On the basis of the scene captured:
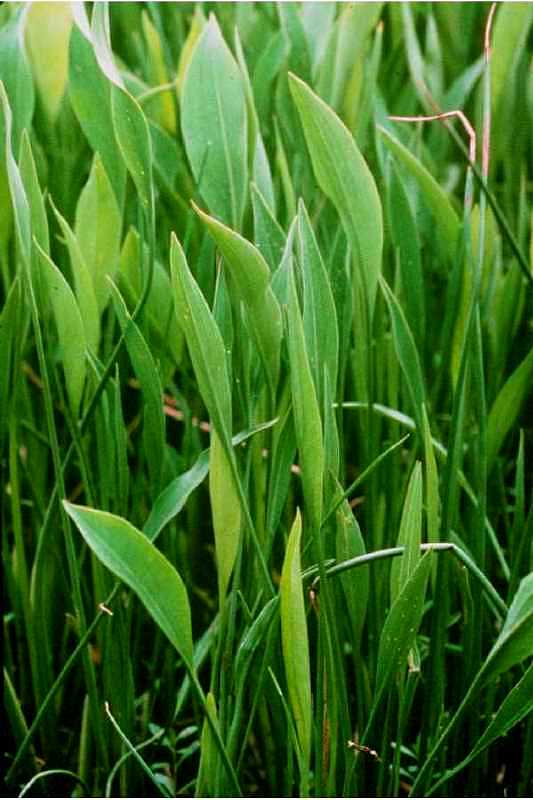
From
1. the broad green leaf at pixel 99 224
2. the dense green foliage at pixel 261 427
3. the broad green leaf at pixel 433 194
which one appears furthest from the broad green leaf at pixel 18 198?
the broad green leaf at pixel 433 194

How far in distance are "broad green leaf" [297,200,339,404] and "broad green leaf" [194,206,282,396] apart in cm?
2

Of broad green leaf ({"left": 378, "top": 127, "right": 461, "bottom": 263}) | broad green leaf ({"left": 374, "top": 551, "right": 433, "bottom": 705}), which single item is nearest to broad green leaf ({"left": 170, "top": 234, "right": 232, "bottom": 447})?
broad green leaf ({"left": 374, "top": 551, "right": 433, "bottom": 705})

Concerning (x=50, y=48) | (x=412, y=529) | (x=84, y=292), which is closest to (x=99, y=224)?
(x=84, y=292)

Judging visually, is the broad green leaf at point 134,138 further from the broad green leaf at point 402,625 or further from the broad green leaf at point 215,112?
the broad green leaf at point 402,625

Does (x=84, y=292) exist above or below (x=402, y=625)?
above

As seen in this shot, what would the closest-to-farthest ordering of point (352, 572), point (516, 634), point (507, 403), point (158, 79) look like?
1. point (516, 634)
2. point (352, 572)
3. point (507, 403)
4. point (158, 79)

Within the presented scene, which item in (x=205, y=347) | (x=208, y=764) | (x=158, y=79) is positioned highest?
(x=158, y=79)

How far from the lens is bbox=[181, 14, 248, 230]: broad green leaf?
59 cm

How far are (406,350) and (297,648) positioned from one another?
187 millimetres

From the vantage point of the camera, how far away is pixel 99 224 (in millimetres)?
658

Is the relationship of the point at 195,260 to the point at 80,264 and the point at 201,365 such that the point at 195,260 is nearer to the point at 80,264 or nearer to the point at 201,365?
the point at 80,264

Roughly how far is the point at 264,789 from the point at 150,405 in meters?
0.27

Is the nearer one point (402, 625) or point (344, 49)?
point (402, 625)

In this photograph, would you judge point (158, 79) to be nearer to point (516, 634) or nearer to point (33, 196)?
point (33, 196)
